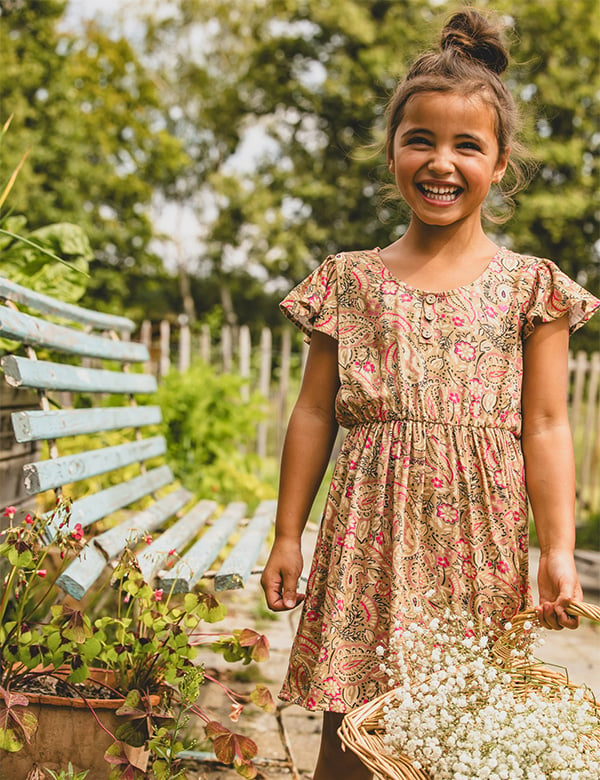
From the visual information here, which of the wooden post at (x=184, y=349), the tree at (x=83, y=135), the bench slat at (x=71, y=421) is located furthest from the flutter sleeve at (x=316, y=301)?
the tree at (x=83, y=135)

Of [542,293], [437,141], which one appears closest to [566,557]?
[542,293]

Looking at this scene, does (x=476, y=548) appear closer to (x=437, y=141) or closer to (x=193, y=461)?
(x=437, y=141)

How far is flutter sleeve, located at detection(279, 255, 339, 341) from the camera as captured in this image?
5.57ft

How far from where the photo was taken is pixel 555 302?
5.27 feet

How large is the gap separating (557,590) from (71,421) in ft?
4.42

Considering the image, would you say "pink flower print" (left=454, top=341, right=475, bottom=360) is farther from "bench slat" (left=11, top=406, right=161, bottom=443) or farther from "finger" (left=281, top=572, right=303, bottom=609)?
"bench slat" (left=11, top=406, right=161, bottom=443)

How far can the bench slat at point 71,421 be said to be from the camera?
1.80 metres

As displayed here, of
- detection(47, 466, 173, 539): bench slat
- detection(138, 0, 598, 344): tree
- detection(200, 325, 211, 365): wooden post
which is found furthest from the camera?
detection(138, 0, 598, 344): tree

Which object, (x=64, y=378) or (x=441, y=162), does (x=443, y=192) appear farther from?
(x=64, y=378)

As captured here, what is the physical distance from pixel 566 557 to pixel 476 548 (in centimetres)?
18

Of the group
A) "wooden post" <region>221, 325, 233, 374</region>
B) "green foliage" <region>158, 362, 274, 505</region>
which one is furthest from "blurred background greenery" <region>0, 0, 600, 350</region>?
"green foliage" <region>158, 362, 274, 505</region>

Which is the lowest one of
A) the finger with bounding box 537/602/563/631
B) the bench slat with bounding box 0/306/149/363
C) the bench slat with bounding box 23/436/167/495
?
the finger with bounding box 537/602/563/631

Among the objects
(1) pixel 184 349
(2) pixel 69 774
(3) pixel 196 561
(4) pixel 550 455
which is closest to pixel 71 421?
(3) pixel 196 561

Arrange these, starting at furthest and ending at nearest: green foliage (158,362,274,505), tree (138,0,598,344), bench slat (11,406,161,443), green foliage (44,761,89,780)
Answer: tree (138,0,598,344)
green foliage (158,362,274,505)
bench slat (11,406,161,443)
green foliage (44,761,89,780)
